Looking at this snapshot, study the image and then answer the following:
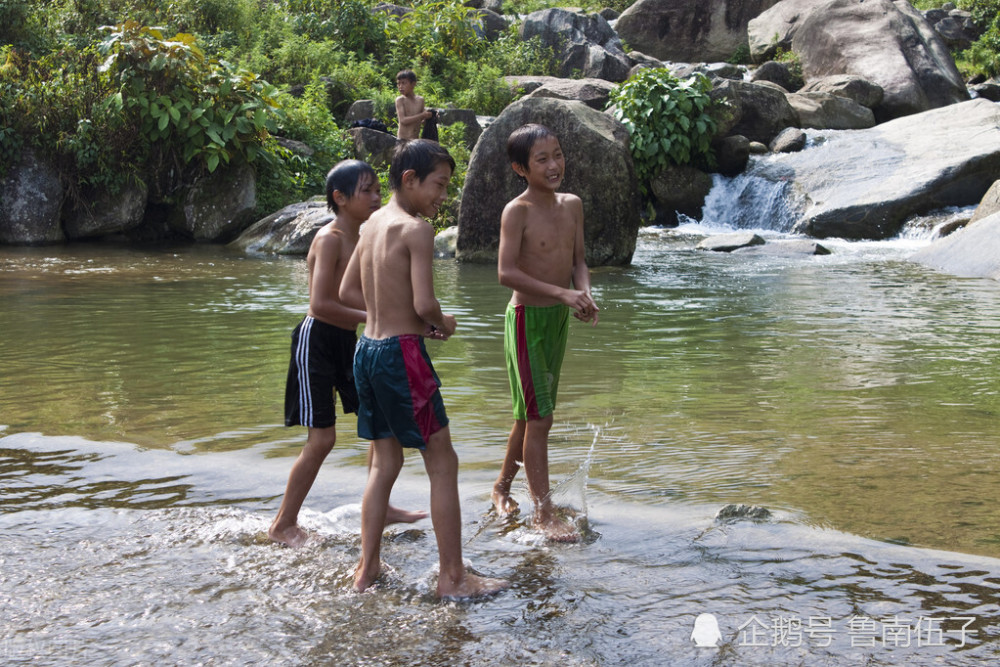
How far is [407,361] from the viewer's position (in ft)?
10.6

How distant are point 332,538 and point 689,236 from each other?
1278 cm

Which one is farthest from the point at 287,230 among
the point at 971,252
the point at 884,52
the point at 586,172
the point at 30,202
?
the point at 884,52

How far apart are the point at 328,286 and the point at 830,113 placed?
18022mm

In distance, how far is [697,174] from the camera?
1739 centimetres

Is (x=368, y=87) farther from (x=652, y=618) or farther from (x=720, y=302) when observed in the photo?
(x=652, y=618)

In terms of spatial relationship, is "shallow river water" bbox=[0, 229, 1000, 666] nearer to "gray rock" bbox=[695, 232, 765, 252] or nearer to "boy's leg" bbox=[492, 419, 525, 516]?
"boy's leg" bbox=[492, 419, 525, 516]

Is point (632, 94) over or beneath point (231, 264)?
over

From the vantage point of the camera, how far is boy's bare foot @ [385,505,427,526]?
3.93 meters

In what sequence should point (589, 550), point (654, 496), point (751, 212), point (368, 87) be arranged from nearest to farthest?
1. point (589, 550)
2. point (654, 496)
3. point (751, 212)
4. point (368, 87)

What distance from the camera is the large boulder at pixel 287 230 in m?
13.9

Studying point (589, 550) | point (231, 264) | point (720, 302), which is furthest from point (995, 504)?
point (231, 264)

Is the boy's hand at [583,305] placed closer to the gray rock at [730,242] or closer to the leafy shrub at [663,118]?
the gray rock at [730,242]

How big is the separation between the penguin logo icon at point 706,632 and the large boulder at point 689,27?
1027 inches

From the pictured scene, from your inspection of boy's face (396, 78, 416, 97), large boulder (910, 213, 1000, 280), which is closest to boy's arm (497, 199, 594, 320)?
large boulder (910, 213, 1000, 280)
